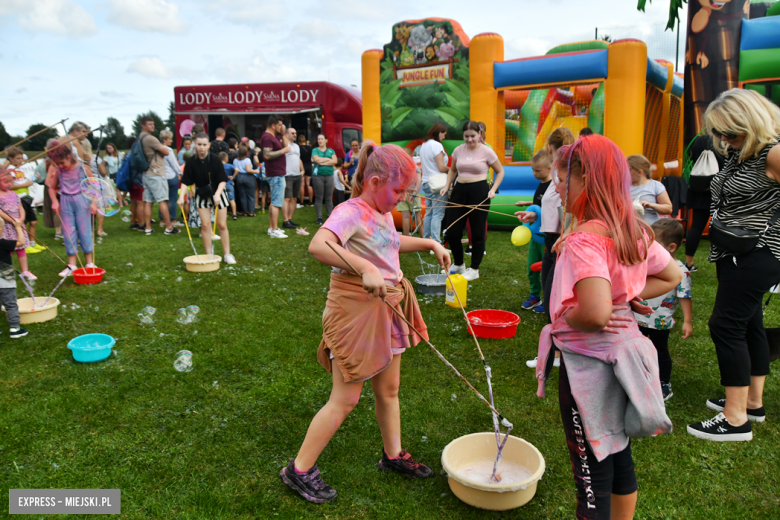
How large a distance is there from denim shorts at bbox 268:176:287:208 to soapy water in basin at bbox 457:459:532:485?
7459mm

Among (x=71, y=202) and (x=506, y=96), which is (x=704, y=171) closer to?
(x=506, y=96)

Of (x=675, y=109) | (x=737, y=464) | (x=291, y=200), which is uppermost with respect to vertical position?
(x=675, y=109)

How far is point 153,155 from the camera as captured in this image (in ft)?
29.7

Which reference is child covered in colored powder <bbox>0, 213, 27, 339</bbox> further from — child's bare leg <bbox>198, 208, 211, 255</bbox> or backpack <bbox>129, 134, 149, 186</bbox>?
backpack <bbox>129, 134, 149, 186</bbox>

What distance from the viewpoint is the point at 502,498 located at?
7.36 feet

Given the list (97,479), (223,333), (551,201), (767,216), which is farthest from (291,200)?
(767,216)

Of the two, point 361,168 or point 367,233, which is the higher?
point 361,168

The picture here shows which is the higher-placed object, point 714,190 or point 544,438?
point 714,190

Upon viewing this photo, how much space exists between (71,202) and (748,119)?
Result: 6.58 meters

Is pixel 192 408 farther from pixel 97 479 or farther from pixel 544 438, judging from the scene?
pixel 544 438

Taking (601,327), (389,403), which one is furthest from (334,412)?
(601,327)

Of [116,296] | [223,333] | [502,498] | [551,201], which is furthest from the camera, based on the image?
[116,296]

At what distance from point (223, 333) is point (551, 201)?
9.85 ft

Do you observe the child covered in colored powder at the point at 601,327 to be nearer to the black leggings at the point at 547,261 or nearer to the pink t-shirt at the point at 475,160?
the black leggings at the point at 547,261
